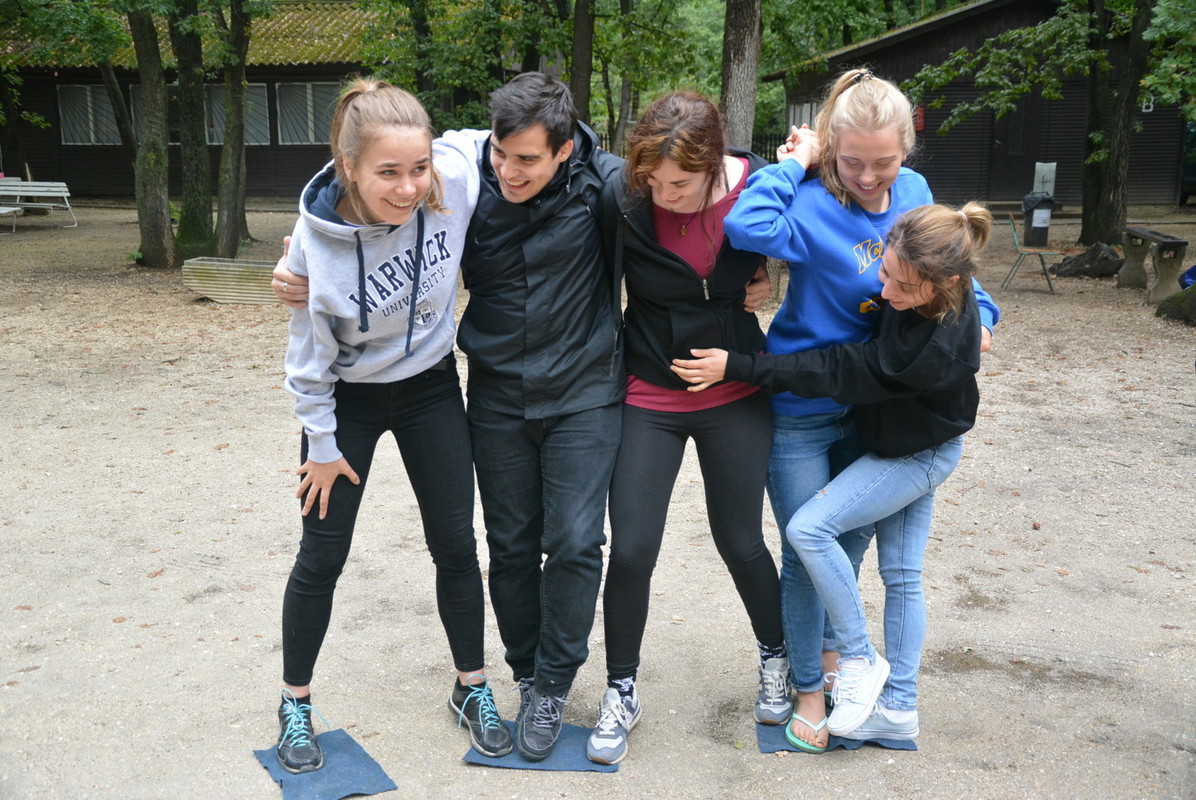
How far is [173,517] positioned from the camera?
15.7 ft

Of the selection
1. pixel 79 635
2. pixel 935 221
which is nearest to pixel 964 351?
pixel 935 221

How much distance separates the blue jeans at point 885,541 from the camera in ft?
9.05

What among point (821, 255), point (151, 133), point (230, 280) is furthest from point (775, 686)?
point (151, 133)

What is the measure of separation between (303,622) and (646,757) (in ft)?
3.23

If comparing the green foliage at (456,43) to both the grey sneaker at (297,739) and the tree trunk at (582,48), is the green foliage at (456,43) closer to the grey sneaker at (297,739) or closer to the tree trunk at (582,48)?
the tree trunk at (582,48)

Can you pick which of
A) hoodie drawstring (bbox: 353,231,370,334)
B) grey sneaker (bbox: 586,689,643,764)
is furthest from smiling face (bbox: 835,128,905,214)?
grey sneaker (bbox: 586,689,643,764)

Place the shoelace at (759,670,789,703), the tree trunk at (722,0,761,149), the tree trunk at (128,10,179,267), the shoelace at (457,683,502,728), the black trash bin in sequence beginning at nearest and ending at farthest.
Answer: the shoelace at (457,683,502,728) → the shoelace at (759,670,789,703) → the tree trunk at (722,0,761,149) → the tree trunk at (128,10,179,267) → the black trash bin

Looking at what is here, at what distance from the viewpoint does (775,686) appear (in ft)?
10.0

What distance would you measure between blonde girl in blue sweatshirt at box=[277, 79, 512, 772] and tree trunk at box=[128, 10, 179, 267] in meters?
11.6

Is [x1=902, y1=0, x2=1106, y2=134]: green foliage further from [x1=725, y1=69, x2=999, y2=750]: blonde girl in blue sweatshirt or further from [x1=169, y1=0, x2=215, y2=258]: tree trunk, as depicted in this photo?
[x1=725, y1=69, x2=999, y2=750]: blonde girl in blue sweatshirt

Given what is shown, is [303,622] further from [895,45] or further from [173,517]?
[895,45]

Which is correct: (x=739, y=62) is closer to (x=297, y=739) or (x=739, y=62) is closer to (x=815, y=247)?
(x=815, y=247)

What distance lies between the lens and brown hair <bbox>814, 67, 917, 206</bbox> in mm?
2539

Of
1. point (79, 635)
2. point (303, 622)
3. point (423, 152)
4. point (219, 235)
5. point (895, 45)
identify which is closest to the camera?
point (423, 152)
